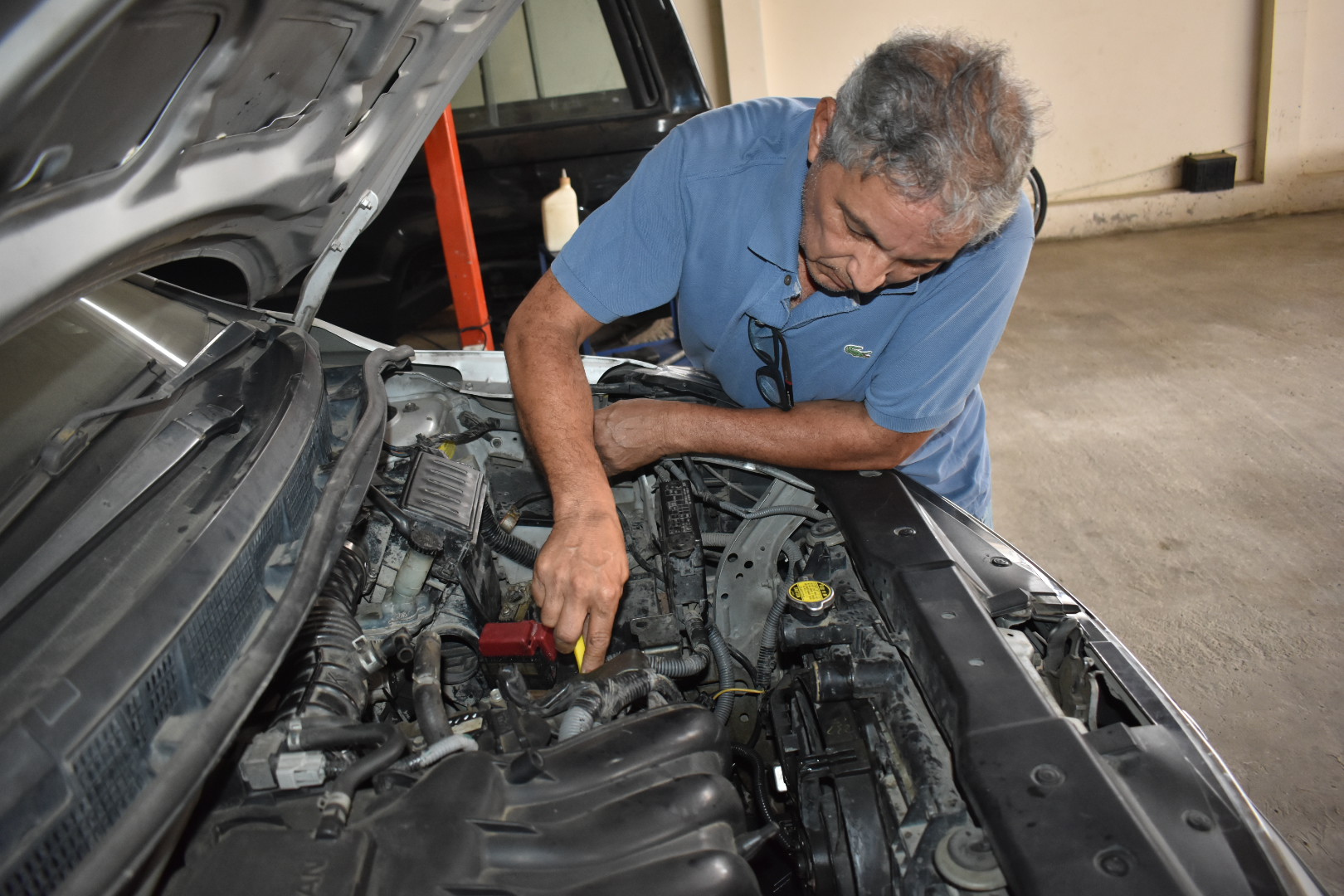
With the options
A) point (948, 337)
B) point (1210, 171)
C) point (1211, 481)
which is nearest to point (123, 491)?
point (948, 337)

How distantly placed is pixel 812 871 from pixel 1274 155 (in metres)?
7.30

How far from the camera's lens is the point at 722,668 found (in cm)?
151

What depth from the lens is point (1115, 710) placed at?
1.27m

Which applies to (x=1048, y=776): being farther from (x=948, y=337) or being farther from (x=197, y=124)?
(x=197, y=124)

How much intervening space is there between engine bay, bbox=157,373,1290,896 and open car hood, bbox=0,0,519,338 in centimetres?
45

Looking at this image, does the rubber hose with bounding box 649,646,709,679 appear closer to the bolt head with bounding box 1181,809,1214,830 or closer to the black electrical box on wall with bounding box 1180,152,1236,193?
the bolt head with bounding box 1181,809,1214,830

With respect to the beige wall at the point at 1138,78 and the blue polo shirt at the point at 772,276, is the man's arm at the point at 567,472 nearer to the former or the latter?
the blue polo shirt at the point at 772,276

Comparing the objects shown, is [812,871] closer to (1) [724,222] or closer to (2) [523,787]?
(2) [523,787]

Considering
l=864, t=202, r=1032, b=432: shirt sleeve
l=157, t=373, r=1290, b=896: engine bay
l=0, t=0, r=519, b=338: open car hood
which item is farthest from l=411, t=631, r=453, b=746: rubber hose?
l=864, t=202, r=1032, b=432: shirt sleeve

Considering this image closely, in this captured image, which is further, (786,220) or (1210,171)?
(1210,171)

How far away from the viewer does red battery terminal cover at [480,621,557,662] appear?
1320 mm

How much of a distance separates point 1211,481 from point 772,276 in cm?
259

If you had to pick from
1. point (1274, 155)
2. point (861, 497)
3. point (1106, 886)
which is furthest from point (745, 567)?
point (1274, 155)

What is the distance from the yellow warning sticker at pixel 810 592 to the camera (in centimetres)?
140
